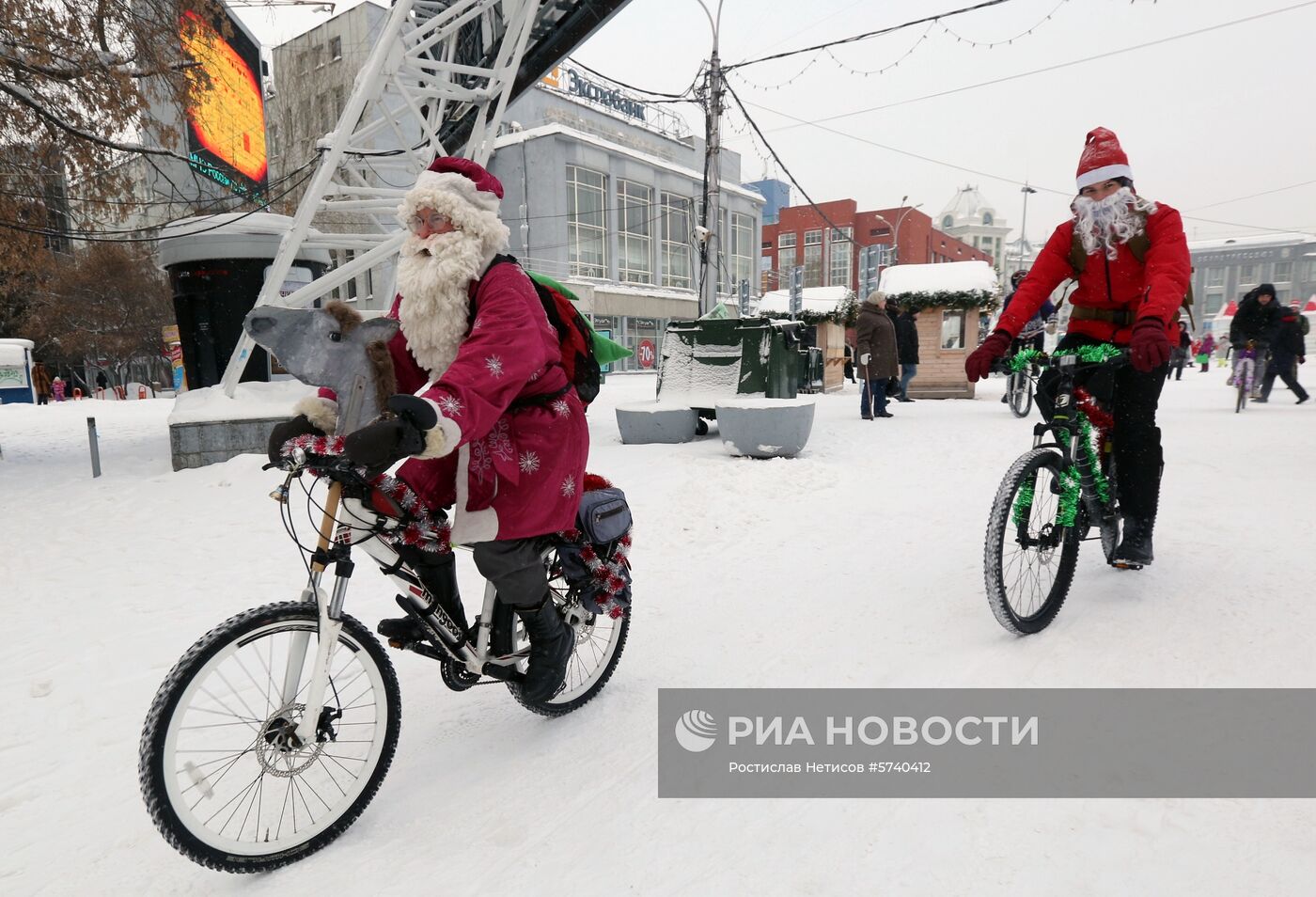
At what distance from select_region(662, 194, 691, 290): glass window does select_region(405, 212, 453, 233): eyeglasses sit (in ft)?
118

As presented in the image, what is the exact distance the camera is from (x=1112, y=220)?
3.04m

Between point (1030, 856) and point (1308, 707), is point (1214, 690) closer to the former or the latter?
point (1308, 707)

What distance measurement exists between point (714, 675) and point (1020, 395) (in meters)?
9.21

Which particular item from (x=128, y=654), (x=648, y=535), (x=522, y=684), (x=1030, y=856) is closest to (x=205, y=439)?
(x=128, y=654)

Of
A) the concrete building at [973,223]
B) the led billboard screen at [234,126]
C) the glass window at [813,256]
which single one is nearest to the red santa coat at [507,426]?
the led billboard screen at [234,126]

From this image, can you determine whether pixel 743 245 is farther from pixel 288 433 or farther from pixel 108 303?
pixel 288 433

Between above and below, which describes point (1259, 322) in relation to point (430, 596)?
above

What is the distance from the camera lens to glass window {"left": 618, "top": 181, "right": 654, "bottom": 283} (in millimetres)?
34406

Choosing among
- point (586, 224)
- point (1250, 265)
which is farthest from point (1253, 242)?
point (586, 224)

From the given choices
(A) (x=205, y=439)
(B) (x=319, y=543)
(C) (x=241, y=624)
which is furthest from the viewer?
(A) (x=205, y=439)

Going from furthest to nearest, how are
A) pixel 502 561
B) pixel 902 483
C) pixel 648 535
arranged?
pixel 902 483, pixel 648 535, pixel 502 561

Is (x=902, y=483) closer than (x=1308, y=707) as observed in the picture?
No

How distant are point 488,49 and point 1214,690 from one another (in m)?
8.82

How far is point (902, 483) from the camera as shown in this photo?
5996mm
